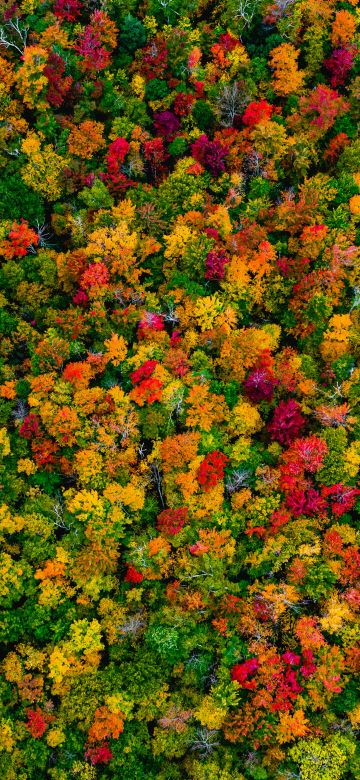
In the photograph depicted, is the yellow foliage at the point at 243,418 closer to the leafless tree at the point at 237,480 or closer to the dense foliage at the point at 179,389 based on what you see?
the dense foliage at the point at 179,389

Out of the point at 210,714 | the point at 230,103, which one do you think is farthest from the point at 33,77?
the point at 210,714

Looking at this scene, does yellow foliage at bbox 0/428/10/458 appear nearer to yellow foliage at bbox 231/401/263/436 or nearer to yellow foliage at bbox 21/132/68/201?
yellow foliage at bbox 231/401/263/436

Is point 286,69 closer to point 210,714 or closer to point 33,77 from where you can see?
point 33,77

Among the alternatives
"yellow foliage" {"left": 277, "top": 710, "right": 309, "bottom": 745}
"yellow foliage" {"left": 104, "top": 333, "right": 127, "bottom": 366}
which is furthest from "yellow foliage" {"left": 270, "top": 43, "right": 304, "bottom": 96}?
"yellow foliage" {"left": 277, "top": 710, "right": 309, "bottom": 745}

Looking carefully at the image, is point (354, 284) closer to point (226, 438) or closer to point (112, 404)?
point (226, 438)

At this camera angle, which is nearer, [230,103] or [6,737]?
[6,737]

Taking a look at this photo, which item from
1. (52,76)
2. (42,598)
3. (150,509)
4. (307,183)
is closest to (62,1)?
(52,76)

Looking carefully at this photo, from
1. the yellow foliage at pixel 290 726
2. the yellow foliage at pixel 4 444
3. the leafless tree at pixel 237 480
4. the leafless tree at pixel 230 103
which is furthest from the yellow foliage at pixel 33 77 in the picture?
the yellow foliage at pixel 290 726

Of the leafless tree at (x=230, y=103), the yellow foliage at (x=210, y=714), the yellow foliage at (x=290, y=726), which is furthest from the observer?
the leafless tree at (x=230, y=103)
